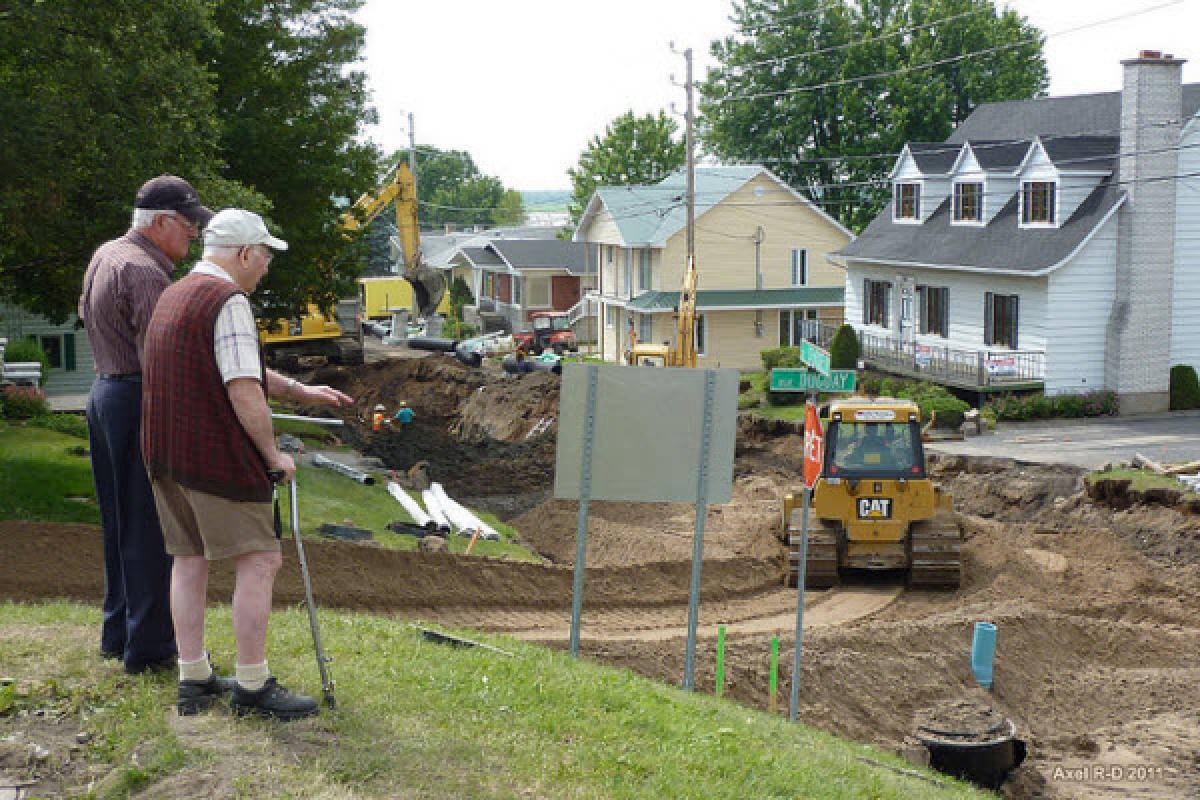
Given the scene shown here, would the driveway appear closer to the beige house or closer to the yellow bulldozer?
the yellow bulldozer

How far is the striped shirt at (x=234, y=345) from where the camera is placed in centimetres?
576

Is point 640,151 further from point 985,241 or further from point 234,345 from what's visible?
point 234,345

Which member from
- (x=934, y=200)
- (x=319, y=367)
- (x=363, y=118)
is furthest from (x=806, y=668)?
(x=319, y=367)

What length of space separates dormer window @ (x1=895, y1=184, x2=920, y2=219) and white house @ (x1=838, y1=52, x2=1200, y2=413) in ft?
13.5

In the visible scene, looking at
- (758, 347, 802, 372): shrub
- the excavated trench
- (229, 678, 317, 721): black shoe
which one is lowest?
the excavated trench

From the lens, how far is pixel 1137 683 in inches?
564

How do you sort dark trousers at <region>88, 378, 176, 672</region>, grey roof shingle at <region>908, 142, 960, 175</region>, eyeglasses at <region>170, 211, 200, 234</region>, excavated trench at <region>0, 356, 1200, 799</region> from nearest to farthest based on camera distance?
dark trousers at <region>88, 378, 176, 672</region>
eyeglasses at <region>170, 211, 200, 234</region>
excavated trench at <region>0, 356, 1200, 799</region>
grey roof shingle at <region>908, 142, 960, 175</region>

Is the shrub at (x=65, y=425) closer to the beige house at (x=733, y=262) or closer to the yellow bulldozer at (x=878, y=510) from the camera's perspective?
the yellow bulldozer at (x=878, y=510)

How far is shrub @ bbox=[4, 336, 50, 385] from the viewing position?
35.0 meters

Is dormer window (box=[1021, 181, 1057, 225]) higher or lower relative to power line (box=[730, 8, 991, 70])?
lower

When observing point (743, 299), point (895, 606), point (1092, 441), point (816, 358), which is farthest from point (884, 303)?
point (816, 358)

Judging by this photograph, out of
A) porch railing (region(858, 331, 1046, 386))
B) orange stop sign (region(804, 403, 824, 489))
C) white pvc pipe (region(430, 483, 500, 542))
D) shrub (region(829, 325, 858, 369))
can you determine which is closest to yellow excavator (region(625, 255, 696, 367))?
shrub (region(829, 325, 858, 369))

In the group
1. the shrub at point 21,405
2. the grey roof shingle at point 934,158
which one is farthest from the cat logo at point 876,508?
the grey roof shingle at point 934,158

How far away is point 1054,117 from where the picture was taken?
1681 inches
